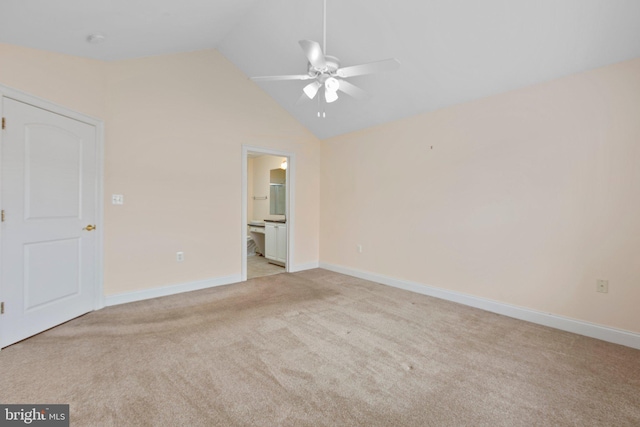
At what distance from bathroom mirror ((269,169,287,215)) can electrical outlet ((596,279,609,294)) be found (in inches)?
209

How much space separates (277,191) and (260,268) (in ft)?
6.63

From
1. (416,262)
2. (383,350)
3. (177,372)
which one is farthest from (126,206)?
(416,262)

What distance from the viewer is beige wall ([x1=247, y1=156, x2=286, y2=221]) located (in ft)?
22.1

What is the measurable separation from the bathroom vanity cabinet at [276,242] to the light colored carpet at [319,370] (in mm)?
2425

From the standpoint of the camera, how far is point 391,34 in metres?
2.85

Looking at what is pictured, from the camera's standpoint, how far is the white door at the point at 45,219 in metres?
2.31

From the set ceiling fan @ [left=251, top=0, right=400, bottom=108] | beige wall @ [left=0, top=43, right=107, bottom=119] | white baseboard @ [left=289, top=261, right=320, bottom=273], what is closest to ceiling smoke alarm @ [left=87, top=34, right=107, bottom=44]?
beige wall @ [left=0, top=43, right=107, bottom=119]

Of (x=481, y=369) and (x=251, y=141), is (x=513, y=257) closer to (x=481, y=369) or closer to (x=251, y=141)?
(x=481, y=369)

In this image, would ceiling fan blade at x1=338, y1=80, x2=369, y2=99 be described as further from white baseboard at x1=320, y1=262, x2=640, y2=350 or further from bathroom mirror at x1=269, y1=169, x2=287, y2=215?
bathroom mirror at x1=269, y1=169, x2=287, y2=215

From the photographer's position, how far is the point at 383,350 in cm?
232

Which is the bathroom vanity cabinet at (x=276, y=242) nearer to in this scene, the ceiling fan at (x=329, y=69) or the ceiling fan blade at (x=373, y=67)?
the ceiling fan at (x=329, y=69)

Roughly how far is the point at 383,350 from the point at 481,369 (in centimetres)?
72

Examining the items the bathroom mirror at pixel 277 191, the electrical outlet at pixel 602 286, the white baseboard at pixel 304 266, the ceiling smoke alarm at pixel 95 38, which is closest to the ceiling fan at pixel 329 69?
the ceiling smoke alarm at pixel 95 38

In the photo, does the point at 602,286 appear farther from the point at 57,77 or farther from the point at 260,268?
the point at 57,77
